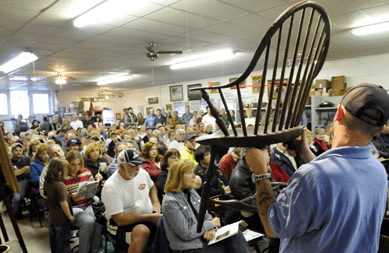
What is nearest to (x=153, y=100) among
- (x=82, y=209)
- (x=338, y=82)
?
(x=338, y=82)

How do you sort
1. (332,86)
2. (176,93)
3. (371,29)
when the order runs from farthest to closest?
(176,93) → (332,86) → (371,29)

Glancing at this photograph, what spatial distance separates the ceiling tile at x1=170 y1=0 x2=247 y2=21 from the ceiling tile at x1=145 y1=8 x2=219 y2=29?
14 centimetres

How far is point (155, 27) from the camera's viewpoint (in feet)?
15.3

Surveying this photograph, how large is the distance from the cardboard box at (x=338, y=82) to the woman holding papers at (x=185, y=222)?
7775 millimetres

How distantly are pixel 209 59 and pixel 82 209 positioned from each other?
18.7 ft

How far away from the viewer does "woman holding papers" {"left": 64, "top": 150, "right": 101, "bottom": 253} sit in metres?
2.71

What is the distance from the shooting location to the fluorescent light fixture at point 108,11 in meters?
3.66

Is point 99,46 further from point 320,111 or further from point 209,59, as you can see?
point 320,111

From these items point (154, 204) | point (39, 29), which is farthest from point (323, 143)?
point (39, 29)

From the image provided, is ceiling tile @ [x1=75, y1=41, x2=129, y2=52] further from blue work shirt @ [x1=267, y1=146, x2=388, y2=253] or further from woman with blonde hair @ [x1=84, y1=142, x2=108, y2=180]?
blue work shirt @ [x1=267, y1=146, x2=388, y2=253]

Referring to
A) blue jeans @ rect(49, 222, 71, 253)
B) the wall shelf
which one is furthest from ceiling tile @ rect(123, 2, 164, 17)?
the wall shelf

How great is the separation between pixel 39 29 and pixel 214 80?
8119mm

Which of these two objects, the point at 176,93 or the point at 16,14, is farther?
the point at 176,93

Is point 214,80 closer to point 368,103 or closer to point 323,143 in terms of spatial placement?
point 323,143
